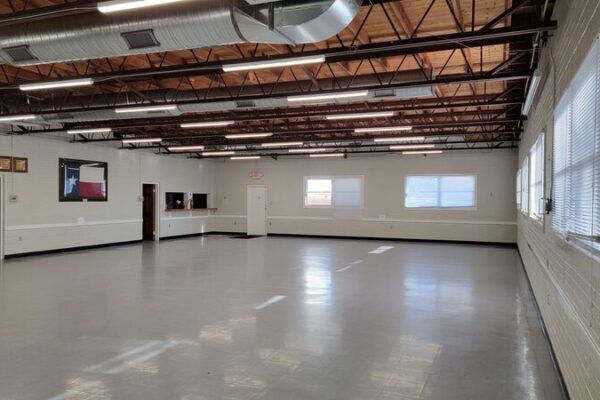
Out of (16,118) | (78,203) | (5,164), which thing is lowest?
Result: (78,203)

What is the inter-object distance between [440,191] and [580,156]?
13525 millimetres

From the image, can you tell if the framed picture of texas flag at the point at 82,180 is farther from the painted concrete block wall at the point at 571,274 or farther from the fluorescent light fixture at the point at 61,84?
the painted concrete block wall at the point at 571,274

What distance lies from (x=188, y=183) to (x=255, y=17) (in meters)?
14.6

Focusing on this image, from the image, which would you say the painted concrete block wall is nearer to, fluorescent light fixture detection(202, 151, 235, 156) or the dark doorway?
fluorescent light fixture detection(202, 151, 235, 156)

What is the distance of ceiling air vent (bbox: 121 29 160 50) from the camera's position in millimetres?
4465

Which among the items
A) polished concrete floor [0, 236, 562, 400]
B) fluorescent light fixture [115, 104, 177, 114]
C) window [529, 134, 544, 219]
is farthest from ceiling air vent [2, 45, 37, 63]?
window [529, 134, 544, 219]

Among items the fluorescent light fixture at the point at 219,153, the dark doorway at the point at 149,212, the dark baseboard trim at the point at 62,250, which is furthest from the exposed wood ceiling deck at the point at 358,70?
the dark doorway at the point at 149,212

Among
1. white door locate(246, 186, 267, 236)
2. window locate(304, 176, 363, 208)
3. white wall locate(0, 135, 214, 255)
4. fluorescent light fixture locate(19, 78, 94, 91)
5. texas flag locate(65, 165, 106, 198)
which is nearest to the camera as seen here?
fluorescent light fixture locate(19, 78, 94, 91)

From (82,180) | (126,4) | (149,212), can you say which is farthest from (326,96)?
(149,212)

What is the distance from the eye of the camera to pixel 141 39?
454 centimetres

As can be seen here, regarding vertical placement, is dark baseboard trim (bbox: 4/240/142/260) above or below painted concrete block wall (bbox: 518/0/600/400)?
below

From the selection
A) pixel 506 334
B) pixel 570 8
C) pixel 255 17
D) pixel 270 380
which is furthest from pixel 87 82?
pixel 506 334

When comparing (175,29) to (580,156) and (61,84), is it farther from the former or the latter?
(580,156)

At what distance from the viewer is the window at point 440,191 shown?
50.8 feet
